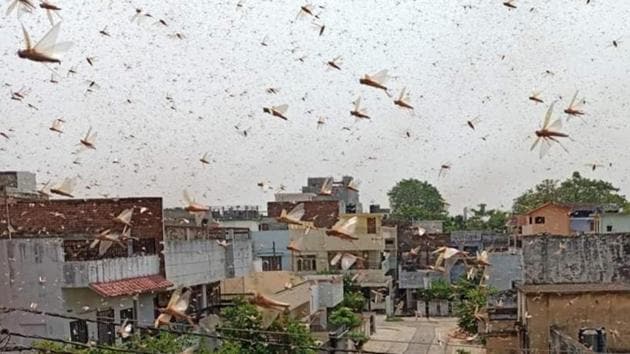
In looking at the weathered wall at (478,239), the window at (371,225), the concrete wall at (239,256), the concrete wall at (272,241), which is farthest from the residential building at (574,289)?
the weathered wall at (478,239)

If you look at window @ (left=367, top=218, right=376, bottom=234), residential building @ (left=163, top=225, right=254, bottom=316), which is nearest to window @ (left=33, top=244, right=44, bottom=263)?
residential building @ (left=163, top=225, right=254, bottom=316)

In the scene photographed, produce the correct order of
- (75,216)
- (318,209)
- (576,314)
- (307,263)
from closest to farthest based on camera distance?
(576,314) → (75,216) → (318,209) → (307,263)

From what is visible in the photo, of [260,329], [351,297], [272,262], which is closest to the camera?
[260,329]

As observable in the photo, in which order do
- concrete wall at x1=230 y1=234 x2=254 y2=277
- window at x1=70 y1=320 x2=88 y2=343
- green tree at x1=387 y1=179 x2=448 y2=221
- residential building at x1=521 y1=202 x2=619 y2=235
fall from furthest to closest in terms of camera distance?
1. green tree at x1=387 y1=179 x2=448 y2=221
2. residential building at x1=521 y1=202 x2=619 y2=235
3. concrete wall at x1=230 y1=234 x2=254 y2=277
4. window at x1=70 y1=320 x2=88 y2=343

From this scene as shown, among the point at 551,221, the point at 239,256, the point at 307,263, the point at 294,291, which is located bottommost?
the point at 307,263

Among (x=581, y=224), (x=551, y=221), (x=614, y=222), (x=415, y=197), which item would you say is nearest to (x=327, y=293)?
(x=551, y=221)

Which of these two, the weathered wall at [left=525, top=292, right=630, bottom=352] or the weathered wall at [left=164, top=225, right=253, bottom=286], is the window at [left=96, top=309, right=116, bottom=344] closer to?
the weathered wall at [left=164, top=225, right=253, bottom=286]

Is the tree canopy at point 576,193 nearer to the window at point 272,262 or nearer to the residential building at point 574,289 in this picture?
the window at point 272,262

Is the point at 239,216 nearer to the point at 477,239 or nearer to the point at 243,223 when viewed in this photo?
the point at 243,223
